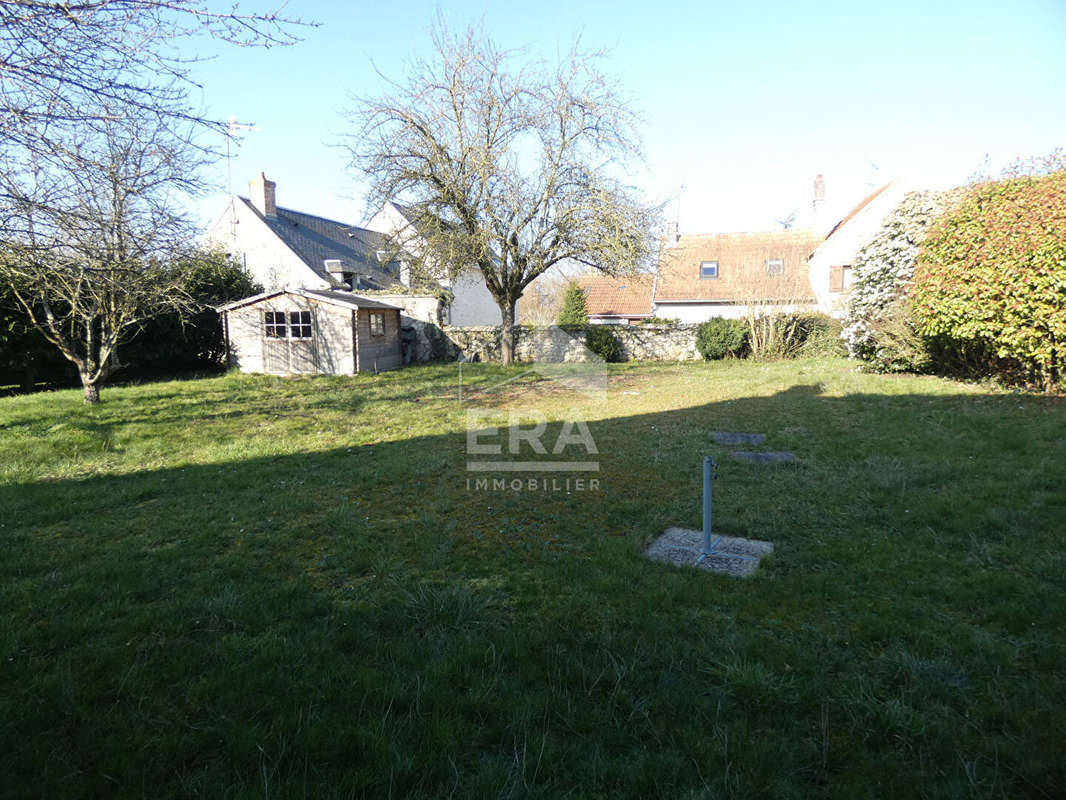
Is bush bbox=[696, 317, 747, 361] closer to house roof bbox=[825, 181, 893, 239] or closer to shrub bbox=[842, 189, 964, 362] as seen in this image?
shrub bbox=[842, 189, 964, 362]

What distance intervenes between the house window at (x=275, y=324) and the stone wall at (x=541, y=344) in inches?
225

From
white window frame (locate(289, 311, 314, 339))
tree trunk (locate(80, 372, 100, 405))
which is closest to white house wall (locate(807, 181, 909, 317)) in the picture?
white window frame (locate(289, 311, 314, 339))

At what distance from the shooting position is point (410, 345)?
70.6 ft

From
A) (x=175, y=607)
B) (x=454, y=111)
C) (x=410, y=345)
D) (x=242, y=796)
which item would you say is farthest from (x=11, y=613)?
(x=410, y=345)

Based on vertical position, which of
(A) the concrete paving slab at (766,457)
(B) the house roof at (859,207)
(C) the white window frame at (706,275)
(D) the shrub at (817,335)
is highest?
(B) the house roof at (859,207)

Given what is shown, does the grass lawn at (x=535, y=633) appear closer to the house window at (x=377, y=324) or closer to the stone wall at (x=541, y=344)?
the house window at (x=377, y=324)

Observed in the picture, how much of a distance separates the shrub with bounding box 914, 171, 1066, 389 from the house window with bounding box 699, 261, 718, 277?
19.6 meters

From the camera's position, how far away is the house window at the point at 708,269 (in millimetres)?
29453

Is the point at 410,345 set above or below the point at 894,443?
above

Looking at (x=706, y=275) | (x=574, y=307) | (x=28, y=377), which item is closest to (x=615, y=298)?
(x=574, y=307)

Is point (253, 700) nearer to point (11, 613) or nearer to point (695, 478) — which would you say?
point (11, 613)

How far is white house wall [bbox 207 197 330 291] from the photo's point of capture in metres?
22.7

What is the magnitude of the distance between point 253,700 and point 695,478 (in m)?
4.48

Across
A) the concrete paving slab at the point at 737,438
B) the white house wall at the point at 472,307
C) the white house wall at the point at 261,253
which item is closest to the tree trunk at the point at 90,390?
the white house wall at the point at 261,253
